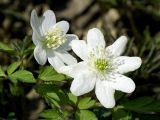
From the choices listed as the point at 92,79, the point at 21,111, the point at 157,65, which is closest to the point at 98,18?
the point at 157,65

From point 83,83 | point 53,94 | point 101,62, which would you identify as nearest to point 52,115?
point 53,94

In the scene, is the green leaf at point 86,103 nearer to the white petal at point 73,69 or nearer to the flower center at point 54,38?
the white petal at point 73,69

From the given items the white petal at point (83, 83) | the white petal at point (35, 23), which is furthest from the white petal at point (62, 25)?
the white petal at point (83, 83)

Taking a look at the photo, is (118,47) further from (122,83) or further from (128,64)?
(122,83)

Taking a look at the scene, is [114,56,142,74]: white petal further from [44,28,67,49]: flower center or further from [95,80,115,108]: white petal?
[44,28,67,49]: flower center

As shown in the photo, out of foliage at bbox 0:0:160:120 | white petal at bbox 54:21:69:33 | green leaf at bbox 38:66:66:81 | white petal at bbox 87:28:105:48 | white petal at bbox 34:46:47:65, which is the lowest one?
foliage at bbox 0:0:160:120

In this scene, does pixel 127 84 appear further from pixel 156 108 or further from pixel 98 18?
pixel 98 18

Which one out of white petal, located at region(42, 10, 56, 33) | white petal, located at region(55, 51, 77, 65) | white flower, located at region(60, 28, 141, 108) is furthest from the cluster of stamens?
white petal, located at region(42, 10, 56, 33)
